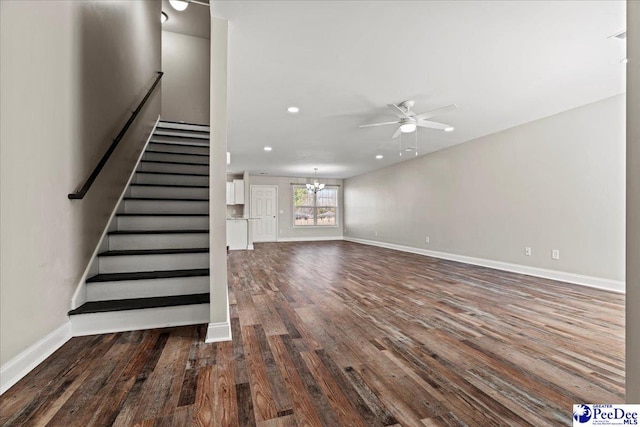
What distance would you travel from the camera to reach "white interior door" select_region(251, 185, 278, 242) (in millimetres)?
10156

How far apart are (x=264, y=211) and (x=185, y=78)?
16.2 ft

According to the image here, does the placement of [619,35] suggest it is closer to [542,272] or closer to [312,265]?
[542,272]

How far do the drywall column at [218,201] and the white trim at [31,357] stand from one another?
0.92 meters

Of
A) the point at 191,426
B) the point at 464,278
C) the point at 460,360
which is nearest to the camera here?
the point at 191,426

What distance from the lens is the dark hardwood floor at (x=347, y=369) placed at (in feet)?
4.29

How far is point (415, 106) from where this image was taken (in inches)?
157

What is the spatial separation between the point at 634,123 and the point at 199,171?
4.10 m

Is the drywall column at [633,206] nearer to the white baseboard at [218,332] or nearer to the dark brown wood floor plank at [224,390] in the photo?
the dark brown wood floor plank at [224,390]

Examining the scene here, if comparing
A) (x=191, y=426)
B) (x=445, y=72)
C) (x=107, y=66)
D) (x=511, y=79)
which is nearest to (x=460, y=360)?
(x=191, y=426)

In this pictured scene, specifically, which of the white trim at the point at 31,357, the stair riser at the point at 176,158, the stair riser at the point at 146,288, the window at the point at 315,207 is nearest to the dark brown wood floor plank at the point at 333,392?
the stair riser at the point at 146,288

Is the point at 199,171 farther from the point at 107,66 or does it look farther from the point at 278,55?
the point at 278,55

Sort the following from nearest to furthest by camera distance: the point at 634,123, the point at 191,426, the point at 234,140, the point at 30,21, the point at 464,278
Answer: the point at 634,123, the point at 191,426, the point at 30,21, the point at 464,278, the point at 234,140

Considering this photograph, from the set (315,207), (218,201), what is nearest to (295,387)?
(218,201)

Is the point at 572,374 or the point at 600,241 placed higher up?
the point at 600,241
